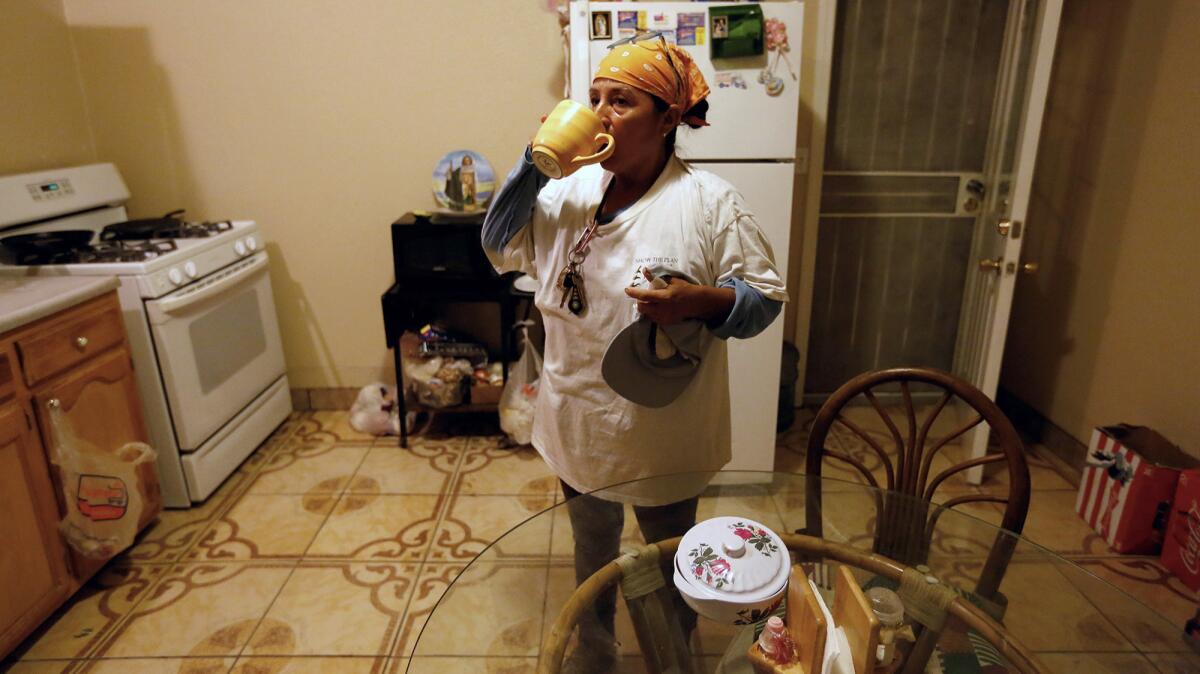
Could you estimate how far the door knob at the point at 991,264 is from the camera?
2.33 meters

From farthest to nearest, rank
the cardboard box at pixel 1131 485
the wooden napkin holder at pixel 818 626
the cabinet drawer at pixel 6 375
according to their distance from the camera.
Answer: the cardboard box at pixel 1131 485
the cabinet drawer at pixel 6 375
the wooden napkin holder at pixel 818 626

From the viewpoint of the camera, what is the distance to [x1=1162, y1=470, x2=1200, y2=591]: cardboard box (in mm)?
1930

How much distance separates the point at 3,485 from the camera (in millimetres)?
1667

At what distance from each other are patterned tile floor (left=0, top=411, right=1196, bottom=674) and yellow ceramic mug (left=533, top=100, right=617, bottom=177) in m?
0.64

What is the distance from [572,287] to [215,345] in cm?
181

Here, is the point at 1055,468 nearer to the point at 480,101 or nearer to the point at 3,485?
A: the point at 480,101

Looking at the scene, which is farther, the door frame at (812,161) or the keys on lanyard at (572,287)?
the door frame at (812,161)

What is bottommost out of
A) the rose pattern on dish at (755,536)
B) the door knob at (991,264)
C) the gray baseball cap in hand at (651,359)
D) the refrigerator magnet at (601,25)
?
the rose pattern on dish at (755,536)

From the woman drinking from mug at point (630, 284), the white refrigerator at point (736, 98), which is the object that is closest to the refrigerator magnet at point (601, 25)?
the white refrigerator at point (736, 98)

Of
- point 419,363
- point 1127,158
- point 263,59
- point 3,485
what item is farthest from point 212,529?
point 1127,158

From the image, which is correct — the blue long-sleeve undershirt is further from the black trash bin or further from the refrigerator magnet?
the black trash bin

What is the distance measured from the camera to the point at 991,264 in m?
2.37

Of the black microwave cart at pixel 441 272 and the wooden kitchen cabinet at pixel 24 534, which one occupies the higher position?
the black microwave cart at pixel 441 272

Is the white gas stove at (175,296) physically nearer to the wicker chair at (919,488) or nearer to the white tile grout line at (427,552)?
the white tile grout line at (427,552)
